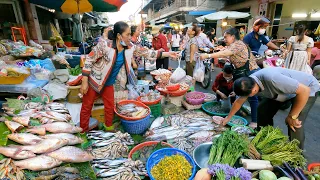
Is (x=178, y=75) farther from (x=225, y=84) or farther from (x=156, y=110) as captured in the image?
(x=225, y=84)

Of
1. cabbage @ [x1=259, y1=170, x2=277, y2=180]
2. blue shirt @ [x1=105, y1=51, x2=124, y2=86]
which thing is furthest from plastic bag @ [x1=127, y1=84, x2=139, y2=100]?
cabbage @ [x1=259, y1=170, x2=277, y2=180]

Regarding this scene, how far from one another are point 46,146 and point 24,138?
0.25m

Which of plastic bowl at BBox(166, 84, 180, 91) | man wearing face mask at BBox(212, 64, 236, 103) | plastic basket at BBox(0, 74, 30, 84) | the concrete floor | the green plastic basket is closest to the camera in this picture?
the concrete floor

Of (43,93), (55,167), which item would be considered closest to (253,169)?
(55,167)

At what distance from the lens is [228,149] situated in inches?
98.0

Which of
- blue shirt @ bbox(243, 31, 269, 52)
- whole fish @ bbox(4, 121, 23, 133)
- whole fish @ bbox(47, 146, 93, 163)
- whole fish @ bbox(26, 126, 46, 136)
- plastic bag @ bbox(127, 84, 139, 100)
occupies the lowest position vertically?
plastic bag @ bbox(127, 84, 139, 100)

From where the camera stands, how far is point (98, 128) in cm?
395

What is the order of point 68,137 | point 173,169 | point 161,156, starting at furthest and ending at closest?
point 161,156
point 173,169
point 68,137

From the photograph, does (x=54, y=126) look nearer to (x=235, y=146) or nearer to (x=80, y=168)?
(x=80, y=168)

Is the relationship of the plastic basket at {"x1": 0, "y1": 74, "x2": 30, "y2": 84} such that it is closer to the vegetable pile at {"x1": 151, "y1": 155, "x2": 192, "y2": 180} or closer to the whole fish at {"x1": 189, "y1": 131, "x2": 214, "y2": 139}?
the vegetable pile at {"x1": 151, "y1": 155, "x2": 192, "y2": 180}

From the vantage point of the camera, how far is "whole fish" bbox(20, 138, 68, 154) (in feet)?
5.93

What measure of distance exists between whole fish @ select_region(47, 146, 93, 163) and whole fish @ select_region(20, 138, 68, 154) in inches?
1.9

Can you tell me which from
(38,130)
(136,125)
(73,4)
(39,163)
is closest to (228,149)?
(136,125)

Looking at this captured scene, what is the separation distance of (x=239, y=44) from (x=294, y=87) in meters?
1.64
